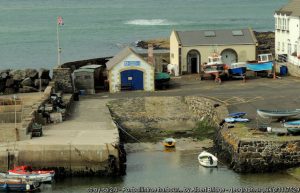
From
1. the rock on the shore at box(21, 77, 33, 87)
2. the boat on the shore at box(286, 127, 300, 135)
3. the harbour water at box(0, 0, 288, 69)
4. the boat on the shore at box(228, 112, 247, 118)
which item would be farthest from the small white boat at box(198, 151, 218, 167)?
the harbour water at box(0, 0, 288, 69)

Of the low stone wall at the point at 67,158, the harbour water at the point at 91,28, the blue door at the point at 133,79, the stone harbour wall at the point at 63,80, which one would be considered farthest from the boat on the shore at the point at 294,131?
the harbour water at the point at 91,28

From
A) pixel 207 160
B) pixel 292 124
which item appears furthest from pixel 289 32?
pixel 207 160

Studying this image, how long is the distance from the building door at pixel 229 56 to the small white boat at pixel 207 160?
→ 19307mm

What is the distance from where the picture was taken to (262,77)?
58.8 meters

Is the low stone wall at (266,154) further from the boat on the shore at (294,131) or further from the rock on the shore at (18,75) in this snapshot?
the rock on the shore at (18,75)

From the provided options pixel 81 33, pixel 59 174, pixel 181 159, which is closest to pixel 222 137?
pixel 181 159

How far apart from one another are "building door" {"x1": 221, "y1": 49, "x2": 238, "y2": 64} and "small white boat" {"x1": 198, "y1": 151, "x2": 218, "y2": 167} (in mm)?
19307

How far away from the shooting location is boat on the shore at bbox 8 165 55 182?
3872 centimetres

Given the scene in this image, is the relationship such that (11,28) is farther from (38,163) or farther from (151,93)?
(38,163)

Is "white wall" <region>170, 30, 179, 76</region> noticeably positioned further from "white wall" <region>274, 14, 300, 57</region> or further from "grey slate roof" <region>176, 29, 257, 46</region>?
"white wall" <region>274, 14, 300, 57</region>

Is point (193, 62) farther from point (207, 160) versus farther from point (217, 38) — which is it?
point (207, 160)

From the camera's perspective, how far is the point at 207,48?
60312mm

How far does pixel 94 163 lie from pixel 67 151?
1316 mm

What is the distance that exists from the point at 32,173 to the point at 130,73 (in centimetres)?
1719
